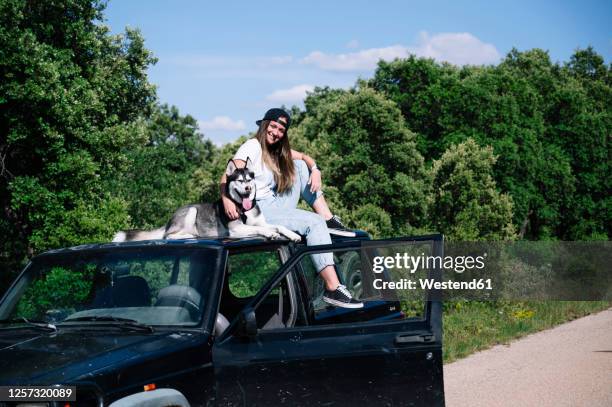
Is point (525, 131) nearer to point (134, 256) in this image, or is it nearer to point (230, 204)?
point (230, 204)

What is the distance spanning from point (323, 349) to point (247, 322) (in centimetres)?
58

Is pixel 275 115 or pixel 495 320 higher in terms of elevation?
pixel 275 115

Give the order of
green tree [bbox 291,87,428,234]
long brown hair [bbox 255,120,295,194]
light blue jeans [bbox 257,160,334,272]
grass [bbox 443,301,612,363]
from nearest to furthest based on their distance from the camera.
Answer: light blue jeans [bbox 257,160,334,272], long brown hair [bbox 255,120,295,194], grass [bbox 443,301,612,363], green tree [bbox 291,87,428,234]

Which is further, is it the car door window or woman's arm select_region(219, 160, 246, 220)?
woman's arm select_region(219, 160, 246, 220)

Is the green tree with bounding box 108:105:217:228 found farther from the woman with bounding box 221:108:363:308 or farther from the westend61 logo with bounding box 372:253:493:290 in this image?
the westend61 logo with bounding box 372:253:493:290

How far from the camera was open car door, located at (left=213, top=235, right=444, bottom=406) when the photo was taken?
4.83 metres

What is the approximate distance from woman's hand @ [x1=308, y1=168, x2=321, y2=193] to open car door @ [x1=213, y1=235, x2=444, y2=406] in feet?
5.68

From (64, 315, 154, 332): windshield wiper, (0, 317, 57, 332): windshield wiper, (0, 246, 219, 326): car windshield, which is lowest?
(0, 317, 57, 332): windshield wiper

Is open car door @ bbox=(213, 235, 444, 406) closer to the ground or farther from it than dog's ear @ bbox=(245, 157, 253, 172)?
closer to the ground

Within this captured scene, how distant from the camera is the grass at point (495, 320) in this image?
13.7 meters

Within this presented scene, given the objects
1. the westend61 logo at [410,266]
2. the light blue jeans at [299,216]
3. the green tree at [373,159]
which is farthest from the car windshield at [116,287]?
the green tree at [373,159]

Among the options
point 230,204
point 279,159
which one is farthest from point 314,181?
point 230,204

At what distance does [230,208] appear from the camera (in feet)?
22.9

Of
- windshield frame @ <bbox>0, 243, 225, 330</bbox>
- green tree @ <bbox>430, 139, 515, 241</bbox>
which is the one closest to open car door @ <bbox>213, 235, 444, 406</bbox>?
windshield frame @ <bbox>0, 243, 225, 330</bbox>
